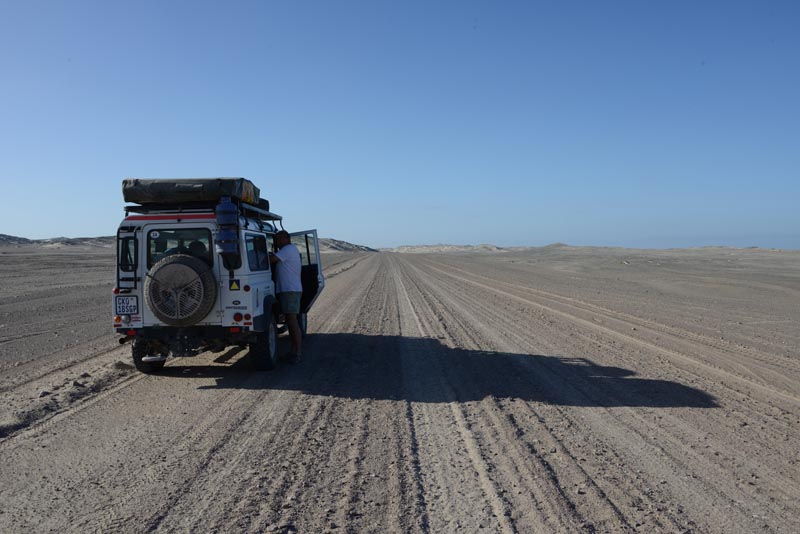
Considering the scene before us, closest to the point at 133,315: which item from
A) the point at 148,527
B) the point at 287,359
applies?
the point at 287,359

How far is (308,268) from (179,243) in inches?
150

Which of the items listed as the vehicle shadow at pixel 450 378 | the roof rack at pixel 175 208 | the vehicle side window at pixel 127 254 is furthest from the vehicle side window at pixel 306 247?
the vehicle side window at pixel 127 254

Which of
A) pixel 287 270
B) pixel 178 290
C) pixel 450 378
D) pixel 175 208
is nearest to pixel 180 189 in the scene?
pixel 175 208

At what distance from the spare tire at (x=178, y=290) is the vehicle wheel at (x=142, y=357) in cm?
82

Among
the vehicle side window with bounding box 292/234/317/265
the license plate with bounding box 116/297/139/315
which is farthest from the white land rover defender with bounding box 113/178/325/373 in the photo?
the vehicle side window with bounding box 292/234/317/265

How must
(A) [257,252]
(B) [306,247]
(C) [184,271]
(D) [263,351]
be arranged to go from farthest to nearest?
(B) [306,247] < (A) [257,252] < (D) [263,351] < (C) [184,271]

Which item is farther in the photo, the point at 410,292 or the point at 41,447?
the point at 410,292

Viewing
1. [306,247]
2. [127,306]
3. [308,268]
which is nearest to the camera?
[127,306]

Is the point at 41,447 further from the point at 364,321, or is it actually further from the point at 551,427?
the point at 364,321

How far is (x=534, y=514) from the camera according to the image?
422cm

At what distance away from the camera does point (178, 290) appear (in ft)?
26.4

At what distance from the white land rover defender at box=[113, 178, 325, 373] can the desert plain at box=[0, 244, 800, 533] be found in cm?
70

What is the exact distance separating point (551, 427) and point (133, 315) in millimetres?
5679

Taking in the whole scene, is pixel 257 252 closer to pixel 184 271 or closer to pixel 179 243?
pixel 179 243
